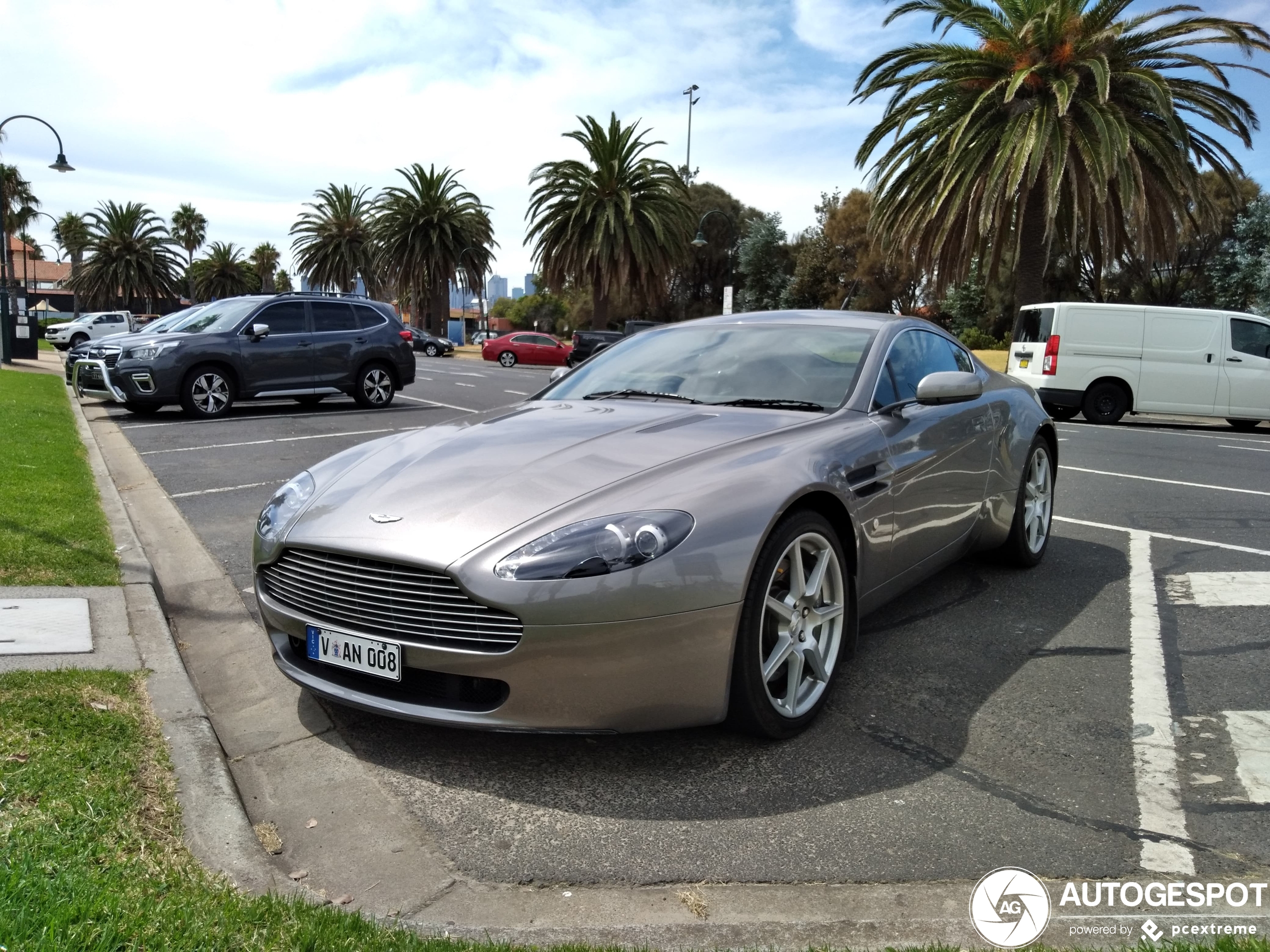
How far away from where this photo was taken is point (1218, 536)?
21.9ft

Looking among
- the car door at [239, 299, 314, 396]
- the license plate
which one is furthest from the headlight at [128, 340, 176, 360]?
the license plate

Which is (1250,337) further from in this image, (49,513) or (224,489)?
(49,513)

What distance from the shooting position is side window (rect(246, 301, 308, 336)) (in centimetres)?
1410

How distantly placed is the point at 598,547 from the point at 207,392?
475 inches

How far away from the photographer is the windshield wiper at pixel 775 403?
4078 millimetres

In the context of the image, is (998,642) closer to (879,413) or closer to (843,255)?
(879,413)

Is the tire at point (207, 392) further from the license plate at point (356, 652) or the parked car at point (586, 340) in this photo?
the parked car at point (586, 340)

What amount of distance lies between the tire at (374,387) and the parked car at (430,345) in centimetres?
3136

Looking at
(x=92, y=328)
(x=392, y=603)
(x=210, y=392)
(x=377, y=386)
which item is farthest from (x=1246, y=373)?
(x=92, y=328)

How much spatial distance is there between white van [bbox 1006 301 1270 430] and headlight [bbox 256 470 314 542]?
1483cm

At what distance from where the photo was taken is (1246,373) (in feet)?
52.6

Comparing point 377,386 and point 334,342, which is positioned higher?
point 334,342

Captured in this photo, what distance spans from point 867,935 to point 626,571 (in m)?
1.09

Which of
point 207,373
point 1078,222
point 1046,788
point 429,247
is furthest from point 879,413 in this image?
point 429,247
